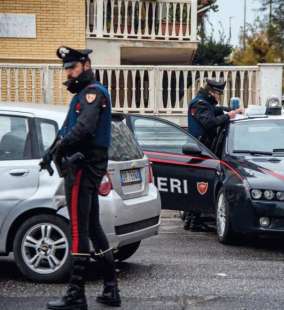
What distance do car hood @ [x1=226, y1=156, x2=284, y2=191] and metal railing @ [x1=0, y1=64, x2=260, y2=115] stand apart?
6.67m

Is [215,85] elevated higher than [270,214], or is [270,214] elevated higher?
[215,85]

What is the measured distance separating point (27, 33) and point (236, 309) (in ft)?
41.6

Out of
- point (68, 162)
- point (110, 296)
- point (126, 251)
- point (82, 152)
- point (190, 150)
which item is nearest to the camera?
point (68, 162)

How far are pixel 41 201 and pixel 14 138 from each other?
0.67 meters

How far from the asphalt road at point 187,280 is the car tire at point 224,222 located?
0.43 feet

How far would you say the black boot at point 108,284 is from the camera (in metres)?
6.77

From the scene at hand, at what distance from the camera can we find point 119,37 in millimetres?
19719

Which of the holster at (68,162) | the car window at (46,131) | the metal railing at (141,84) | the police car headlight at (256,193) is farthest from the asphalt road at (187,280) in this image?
the metal railing at (141,84)

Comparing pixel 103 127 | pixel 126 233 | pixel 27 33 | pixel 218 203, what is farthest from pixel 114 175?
pixel 27 33

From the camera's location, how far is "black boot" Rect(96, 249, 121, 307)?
22.2ft

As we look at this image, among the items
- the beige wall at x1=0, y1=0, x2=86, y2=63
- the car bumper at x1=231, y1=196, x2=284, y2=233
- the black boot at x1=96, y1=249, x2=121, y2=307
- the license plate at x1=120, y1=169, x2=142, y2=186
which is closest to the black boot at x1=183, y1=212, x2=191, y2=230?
the car bumper at x1=231, y1=196, x2=284, y2=233

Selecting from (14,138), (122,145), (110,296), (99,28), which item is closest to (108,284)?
(110,296)

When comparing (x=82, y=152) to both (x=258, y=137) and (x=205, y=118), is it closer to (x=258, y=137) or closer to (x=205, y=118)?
(x=258, y=137)

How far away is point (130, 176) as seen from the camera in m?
7.98
